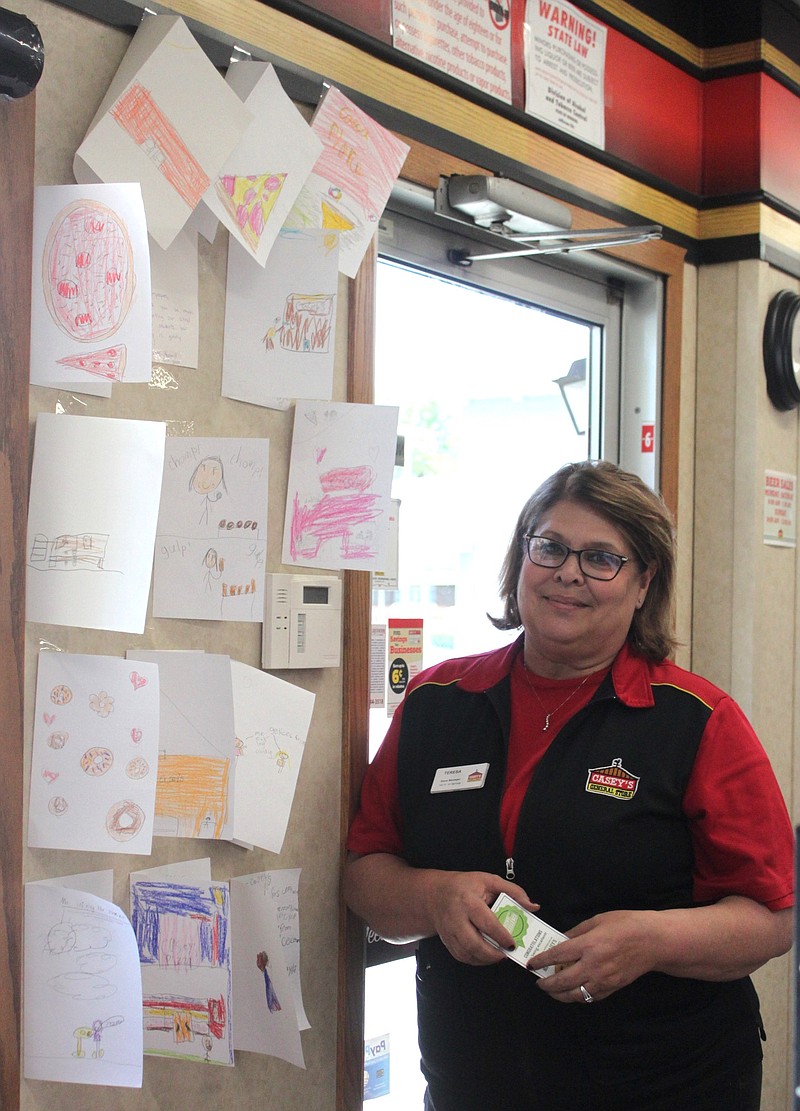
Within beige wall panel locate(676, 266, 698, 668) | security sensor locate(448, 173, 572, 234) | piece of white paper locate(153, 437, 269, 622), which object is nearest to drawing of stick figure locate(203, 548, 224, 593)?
piece of white paper locate(153, 437, 269, 622)

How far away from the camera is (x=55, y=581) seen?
62.3 inches

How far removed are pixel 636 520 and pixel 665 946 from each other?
0.67 meters

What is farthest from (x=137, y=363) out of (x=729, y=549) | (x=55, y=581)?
(x=729, y=549)

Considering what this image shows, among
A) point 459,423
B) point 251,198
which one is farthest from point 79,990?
point 459,423

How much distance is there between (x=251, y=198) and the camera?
5.96ft

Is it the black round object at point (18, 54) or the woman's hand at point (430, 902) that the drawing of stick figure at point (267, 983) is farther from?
the black round object at point (18, 54)

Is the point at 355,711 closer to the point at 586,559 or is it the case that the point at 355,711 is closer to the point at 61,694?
the point at 586,559

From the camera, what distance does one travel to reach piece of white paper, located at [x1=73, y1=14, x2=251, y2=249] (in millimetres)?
1615

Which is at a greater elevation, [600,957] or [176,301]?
[176,301]

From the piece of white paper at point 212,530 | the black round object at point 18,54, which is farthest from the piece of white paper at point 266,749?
the black round object at point 18,54

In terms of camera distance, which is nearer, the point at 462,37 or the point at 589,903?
the point at 589,903

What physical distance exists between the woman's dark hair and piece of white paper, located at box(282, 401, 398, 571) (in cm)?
27

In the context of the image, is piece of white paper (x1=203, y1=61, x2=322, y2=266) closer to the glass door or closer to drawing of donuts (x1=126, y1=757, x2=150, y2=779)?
the glass door

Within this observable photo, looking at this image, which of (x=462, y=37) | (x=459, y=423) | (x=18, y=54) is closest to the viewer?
(x=18, y=54)
